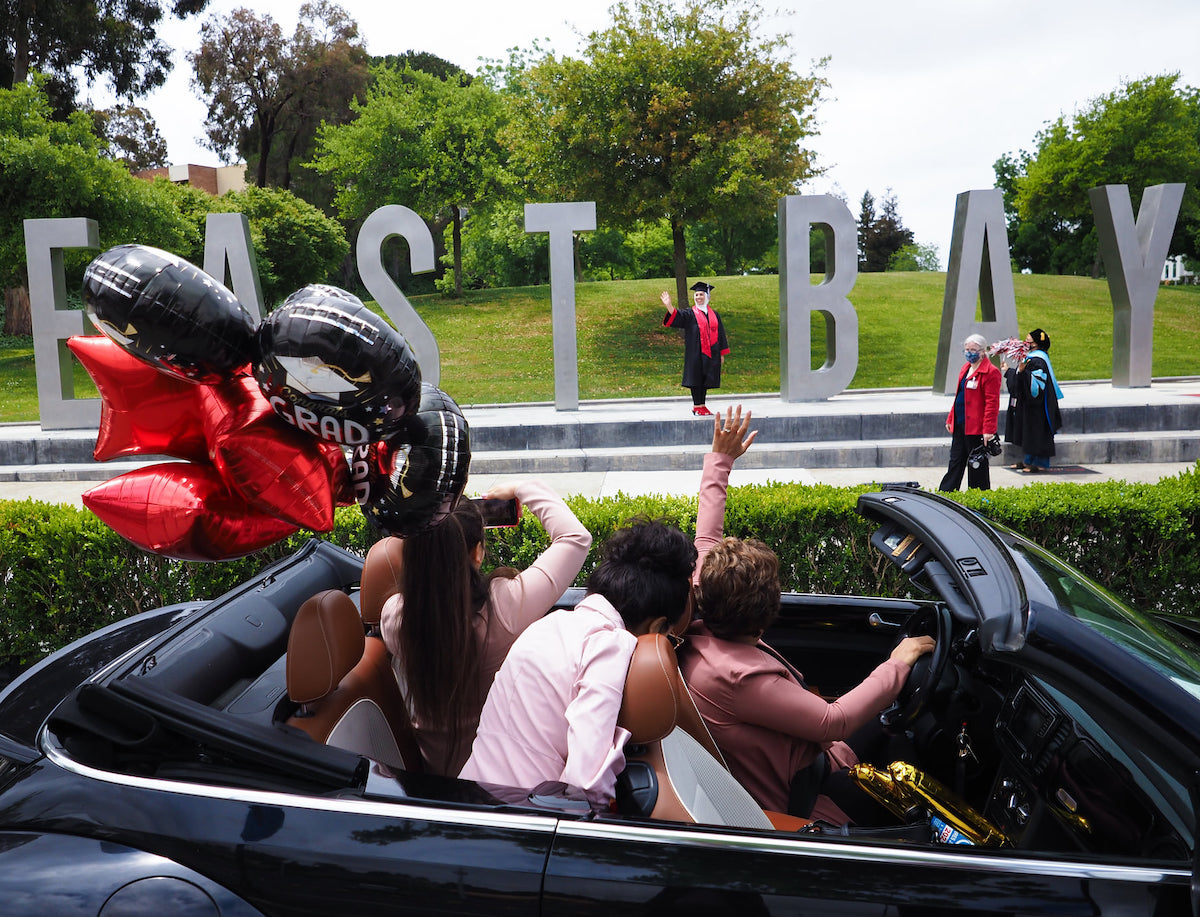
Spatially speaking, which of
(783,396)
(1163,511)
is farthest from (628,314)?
(1163,511)

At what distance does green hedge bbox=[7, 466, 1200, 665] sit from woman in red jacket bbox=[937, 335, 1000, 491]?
403 centimetres

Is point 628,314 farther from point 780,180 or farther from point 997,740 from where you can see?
point 997,740

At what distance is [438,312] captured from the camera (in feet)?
93.8

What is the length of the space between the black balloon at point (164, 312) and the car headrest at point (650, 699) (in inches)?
42.2

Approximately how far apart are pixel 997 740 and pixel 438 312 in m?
27.5

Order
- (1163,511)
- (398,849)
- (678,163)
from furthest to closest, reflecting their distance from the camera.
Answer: (678,163)
(1163,511)
(398,849)

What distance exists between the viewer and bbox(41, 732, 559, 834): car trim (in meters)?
1.67

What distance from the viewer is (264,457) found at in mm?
1830

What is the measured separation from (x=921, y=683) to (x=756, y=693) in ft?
2.02

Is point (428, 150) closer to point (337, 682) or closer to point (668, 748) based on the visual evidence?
point (337, 682)

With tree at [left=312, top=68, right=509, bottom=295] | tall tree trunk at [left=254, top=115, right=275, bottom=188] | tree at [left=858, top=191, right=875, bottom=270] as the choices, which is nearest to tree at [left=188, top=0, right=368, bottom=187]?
tall tree trunk at [left=254, top=115, right=275, bottom=188]

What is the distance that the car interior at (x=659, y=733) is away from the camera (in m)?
1.78

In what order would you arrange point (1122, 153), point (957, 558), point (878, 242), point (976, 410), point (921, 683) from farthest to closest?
1. point (878, 242)
2. point (1122, 153)
3. point (976, 410)
4. point (921, 683)
5. point (957, 558)

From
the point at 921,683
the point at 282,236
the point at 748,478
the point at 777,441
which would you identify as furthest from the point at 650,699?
the point at 282,236
